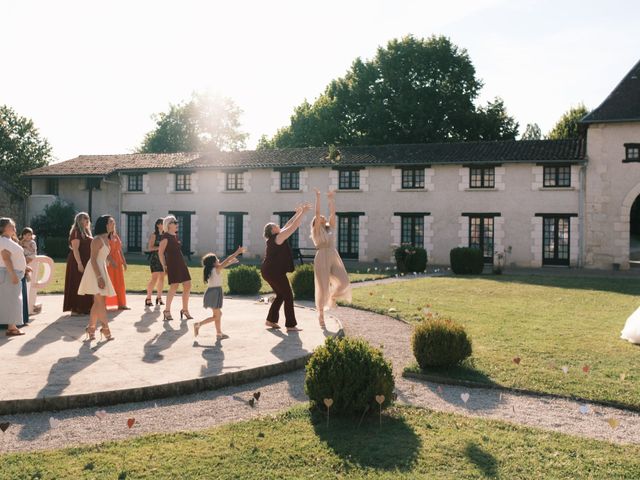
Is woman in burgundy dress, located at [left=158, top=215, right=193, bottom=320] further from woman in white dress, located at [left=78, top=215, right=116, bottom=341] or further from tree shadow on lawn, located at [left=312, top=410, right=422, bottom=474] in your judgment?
tree shadow on lawn, located at [left=312, top=410, right=422, bottom=474]

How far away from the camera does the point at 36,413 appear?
5746mm

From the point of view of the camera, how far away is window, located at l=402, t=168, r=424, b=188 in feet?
92.9

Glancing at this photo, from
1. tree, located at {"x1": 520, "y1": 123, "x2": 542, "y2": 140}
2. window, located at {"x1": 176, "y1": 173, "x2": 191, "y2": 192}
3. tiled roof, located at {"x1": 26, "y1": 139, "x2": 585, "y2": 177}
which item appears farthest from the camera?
tree, located at {"x1": 520, "y1": 123, "x2": 542, "y2": 140}

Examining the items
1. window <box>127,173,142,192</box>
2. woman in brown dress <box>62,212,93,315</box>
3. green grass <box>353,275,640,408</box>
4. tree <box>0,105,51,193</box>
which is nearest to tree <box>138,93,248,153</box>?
tree <box>0,105,51,193</box>

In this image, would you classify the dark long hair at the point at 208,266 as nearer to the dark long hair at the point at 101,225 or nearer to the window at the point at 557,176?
the dark long hair at the point at 101,225

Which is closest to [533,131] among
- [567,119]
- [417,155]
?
[567,119]

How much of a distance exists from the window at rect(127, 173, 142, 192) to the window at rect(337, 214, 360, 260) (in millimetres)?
11975

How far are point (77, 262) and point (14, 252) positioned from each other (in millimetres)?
1658

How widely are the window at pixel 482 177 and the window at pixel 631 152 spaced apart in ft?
17.4

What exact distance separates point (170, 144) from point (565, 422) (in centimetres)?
5697

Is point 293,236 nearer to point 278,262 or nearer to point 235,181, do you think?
point 235,181

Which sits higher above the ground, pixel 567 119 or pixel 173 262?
pixel 567 119

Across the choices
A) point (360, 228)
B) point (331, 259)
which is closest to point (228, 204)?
point (360, 228)

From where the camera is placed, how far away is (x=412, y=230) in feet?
93.0
